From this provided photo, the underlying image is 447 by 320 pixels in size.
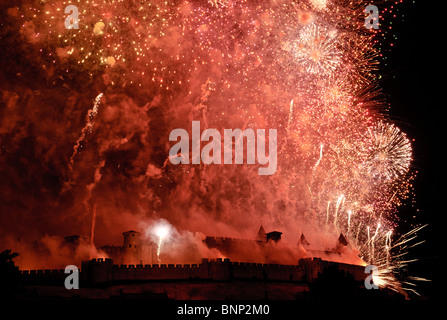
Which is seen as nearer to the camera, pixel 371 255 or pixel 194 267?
pixel 194 267

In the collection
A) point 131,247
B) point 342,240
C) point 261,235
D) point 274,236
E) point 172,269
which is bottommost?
point 172,269

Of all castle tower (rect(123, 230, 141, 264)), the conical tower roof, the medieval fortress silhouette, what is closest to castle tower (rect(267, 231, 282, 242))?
the medieval fortress silhouette

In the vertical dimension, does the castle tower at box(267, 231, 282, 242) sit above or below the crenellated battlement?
above

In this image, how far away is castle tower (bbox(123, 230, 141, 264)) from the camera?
143 feet

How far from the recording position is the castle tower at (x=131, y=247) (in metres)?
43.6

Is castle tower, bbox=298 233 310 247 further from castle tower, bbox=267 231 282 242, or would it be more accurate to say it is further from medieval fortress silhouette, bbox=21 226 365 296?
medieval fortress silhouette, bbox=21 226 365 296

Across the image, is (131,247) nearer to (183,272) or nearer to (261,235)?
(183,272)

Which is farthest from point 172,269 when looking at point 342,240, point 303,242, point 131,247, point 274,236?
point 342,240

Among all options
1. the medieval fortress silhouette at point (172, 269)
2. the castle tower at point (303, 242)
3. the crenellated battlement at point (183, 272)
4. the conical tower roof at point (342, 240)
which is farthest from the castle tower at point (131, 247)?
the conical tower roof at point (342, 240)

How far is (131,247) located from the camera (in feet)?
144
